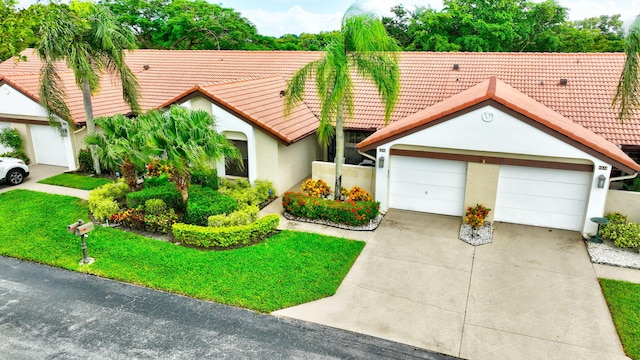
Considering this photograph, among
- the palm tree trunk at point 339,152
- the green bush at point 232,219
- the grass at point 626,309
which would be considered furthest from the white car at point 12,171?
the grass at point 626,309

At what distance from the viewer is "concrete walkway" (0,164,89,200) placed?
16.7 metres

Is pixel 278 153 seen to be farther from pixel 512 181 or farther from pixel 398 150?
pixel 512 181

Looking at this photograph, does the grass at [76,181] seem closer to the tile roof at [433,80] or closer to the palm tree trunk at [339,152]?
the tile roof at [433,80]

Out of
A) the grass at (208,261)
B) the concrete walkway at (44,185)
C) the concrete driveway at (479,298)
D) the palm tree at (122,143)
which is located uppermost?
the palm tree at (122,143)

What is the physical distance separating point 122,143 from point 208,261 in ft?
15.6

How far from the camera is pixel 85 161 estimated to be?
18.8m

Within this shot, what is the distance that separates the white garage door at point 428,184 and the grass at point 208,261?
3.25 metres

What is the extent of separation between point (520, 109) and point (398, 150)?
12.5 ft

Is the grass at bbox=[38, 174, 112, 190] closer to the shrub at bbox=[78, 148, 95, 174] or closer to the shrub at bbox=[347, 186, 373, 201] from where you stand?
the shrub at bbox=[78, 148, 95, 174]

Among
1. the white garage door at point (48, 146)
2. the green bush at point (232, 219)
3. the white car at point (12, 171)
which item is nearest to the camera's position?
the green bush at point (232, 219)

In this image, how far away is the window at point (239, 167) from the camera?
54.5 feet

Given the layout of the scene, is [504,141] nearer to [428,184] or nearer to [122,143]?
[428,184]

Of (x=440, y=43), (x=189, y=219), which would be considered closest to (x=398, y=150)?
(x=189, y=219)

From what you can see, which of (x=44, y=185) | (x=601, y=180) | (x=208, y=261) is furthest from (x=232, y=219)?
(x=601, y=180)
